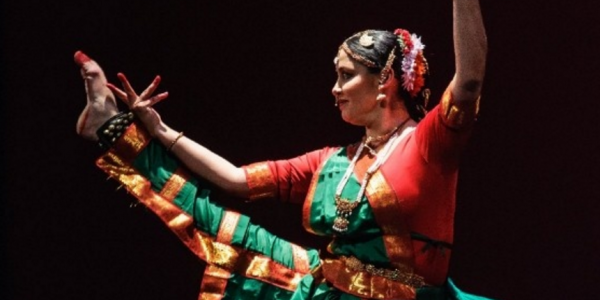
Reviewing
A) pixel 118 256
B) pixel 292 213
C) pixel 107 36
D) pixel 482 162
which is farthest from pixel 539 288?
pixel 107 36

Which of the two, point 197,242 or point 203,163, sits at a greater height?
point 203,163

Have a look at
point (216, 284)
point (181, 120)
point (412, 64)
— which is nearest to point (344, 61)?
point (412, 64)

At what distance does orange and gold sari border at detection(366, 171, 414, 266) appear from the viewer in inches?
83.4

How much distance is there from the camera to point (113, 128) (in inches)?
91.8

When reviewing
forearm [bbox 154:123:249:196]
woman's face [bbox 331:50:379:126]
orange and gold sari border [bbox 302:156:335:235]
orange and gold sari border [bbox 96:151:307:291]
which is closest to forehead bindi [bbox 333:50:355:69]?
woman's face [bbox 331:50:379:126]

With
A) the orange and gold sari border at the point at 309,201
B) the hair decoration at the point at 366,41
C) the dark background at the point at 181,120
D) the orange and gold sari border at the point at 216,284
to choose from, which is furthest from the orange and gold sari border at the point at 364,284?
the dark background at the point at 181,120

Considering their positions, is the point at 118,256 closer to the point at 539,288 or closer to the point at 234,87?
the point at 234,87

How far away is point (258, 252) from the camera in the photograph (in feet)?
7.72

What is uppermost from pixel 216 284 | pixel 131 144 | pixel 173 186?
pixel 131 144

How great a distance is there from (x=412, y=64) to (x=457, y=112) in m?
0.26

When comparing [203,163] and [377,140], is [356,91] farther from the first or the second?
[203,163]

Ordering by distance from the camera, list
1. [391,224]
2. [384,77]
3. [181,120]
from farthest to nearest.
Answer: [181,120], [384,77], [391,224]

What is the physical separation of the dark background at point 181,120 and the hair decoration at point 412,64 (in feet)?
1.55

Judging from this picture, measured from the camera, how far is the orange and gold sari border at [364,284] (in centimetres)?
212
